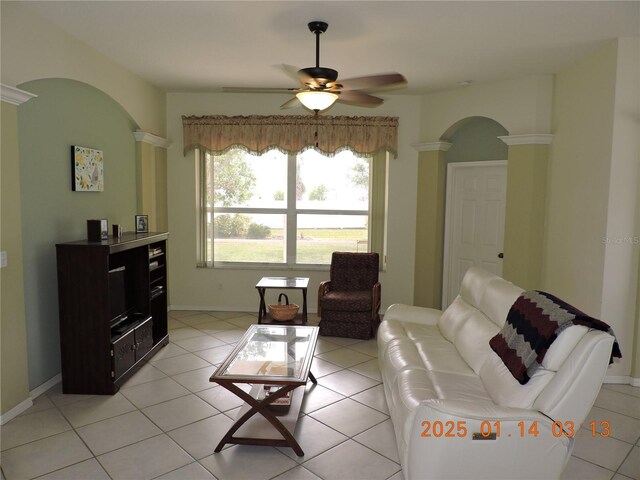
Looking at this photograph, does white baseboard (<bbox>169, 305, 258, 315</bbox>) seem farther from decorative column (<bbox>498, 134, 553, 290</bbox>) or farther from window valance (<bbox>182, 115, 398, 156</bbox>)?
decorative column (<bbox>498, 134, 553, 290</bbox>)

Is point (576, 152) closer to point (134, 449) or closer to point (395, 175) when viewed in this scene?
point (395, 175)

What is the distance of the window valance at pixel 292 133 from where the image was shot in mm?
5773

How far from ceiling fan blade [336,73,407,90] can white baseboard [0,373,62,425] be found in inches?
119

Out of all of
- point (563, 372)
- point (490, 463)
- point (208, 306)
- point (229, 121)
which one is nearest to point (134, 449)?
point (490, 463)

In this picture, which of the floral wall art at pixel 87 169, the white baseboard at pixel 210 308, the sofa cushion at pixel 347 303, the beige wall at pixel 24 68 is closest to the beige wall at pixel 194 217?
the white baseboard at pixel 210 308

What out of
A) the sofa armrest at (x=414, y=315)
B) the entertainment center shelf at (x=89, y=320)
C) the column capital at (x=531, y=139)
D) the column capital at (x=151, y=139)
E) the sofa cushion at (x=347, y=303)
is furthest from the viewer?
the column capital at (x=151, y=139)

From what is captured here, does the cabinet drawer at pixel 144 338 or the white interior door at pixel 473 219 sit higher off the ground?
the white interior door at pixel 473 219

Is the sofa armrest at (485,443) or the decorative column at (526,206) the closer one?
the sofa armrest at (485,443)

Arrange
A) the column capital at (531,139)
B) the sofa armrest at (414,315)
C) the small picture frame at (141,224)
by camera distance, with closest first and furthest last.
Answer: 1. the sofa armrest at (414,315)
2. the small picture frame at (141,224)
3. the column capital at (531,139)

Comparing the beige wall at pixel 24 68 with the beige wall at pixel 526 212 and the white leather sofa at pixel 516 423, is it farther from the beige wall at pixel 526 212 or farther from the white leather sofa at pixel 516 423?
the beige wall at pixel 526 212

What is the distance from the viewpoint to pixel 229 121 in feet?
19.1

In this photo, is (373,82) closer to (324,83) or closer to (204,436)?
(324,83)

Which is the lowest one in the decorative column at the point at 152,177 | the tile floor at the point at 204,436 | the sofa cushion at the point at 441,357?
the tile floor at the point at 204,436

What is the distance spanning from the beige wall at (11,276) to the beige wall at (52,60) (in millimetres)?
332
